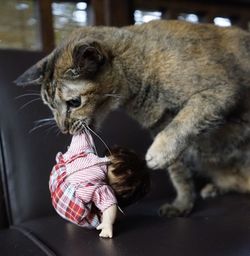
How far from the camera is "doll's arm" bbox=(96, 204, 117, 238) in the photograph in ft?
3.46

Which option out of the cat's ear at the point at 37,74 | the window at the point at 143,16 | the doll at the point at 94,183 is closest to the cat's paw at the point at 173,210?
the doll at the point at 94,183

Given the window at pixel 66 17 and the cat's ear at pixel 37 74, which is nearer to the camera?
the cat's ear at pixel 37 74

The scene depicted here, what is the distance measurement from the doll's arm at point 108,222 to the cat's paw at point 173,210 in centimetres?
25

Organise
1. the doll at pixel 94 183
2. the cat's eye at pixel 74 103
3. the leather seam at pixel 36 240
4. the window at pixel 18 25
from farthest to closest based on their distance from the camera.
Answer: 1. the window at pixel 18 25
2. the cat's eye at pixel 74 103
3. the doll at pixel 94 183
4. the leather seam at pixel 36 240

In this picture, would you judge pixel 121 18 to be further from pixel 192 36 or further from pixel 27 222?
pixel 27 222

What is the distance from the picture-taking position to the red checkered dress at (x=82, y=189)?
43.6 inches

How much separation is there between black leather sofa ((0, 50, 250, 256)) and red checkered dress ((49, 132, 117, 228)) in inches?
1.6

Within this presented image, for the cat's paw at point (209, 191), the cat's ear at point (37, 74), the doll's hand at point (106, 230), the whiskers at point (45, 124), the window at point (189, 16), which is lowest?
the cat's paw at point (209, 191)

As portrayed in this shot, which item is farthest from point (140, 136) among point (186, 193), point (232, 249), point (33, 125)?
point (232, 249)

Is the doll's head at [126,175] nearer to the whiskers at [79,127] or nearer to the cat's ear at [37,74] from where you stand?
the whiskers at [79,127]

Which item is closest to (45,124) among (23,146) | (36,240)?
(23,146)

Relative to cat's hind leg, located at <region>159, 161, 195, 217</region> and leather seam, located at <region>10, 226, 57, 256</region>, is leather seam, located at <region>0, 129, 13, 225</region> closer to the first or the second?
leather seam, located at <region>10, 226, 57, 256</region>

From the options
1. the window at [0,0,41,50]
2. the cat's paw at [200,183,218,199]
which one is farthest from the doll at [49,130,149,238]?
the window at [0,0,41,50]

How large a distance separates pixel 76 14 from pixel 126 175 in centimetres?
122
